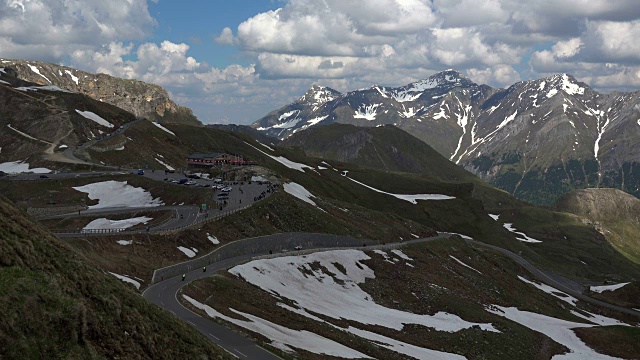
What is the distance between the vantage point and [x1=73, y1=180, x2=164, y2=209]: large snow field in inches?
3986

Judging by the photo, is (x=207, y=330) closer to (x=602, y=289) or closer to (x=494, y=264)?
(x=494, y=264)

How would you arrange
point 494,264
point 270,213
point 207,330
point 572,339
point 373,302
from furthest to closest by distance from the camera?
point 494,264 < point 270,213 < point 572,339 < point 373,302 < point 207,330

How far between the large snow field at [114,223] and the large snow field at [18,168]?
172 ft

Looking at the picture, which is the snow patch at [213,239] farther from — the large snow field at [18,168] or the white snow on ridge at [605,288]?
the white snow on ridge at [605,288]

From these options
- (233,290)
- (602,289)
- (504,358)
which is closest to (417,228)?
(602,289)

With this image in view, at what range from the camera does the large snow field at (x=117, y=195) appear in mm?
101250

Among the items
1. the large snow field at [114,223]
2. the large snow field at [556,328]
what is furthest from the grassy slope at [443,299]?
the large snow field at [114,223]

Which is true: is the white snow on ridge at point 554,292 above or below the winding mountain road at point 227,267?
below

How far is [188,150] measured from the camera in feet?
644

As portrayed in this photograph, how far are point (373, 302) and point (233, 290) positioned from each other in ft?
93.0

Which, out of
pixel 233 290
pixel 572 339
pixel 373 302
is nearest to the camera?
pixel 233 290

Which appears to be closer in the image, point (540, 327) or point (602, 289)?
point (540, 327)

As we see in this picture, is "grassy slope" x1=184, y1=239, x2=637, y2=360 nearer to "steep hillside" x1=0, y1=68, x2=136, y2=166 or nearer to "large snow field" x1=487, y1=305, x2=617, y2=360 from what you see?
"large snow field" x1=487, y1=305, x2=617, y2=360

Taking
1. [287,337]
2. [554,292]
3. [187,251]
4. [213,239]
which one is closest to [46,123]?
[213,239]
